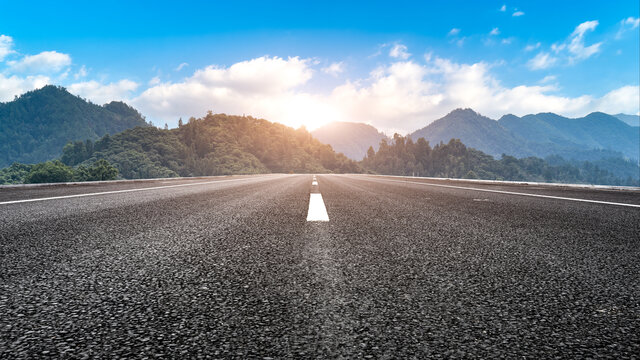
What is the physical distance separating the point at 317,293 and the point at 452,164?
169987 mm

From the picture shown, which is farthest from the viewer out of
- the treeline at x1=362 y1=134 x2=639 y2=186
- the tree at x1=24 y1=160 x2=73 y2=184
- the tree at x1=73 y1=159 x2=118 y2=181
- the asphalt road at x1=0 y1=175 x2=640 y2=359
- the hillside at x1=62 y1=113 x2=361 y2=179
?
the treeline at x1=362 y1=134 x2=639 y2=186

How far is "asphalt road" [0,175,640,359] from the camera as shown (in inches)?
36.2

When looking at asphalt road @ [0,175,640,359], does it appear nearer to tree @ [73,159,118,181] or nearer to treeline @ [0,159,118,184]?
treeline @ [0,159,118,184]

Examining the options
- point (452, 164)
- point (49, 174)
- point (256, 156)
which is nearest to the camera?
point (49, 174)

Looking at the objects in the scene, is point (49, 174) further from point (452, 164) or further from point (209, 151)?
point (452, 164)

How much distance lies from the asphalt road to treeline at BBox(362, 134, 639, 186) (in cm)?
15887

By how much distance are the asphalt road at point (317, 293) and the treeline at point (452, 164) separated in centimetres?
15887

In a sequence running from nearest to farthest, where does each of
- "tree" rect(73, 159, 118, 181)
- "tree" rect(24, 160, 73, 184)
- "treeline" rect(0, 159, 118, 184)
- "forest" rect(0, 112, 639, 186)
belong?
"tree" rect(24, 160, 73, 184)
"treeline" rect(0, 159, 118, 184)
"tree" rect(73, 159, 118, 181)
"forest" rect(0, 112, 639, 186)

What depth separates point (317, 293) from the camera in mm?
1329

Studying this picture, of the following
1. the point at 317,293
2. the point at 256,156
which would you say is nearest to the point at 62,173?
the point at 317,293

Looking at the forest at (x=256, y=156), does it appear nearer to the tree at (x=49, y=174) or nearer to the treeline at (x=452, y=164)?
the treeline at (x=452, y=164)

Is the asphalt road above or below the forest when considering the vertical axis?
below

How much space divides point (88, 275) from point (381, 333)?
4.49ft

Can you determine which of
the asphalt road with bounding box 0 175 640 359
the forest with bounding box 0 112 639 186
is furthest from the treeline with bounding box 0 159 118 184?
the asphalt road with bounding box 0 175 640 359
